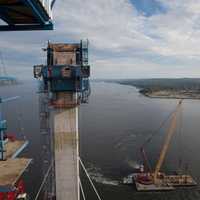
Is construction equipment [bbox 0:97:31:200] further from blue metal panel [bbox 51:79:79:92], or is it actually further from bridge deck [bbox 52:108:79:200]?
blue metal panel [bbox 51:79:79:92]

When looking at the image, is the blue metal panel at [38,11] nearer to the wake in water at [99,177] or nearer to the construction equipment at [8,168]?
the construction equipment at [8,168]

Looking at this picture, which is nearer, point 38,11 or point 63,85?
point 38,11

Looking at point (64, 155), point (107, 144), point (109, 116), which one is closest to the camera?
point (64, 155)

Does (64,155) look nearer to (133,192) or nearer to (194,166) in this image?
(133,192)

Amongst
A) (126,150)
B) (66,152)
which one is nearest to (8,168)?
(66,152)

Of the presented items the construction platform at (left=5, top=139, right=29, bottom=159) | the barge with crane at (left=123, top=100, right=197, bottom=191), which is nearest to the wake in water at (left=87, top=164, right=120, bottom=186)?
the barge with crane at (left=123, top=100, right=197, bottom=191)

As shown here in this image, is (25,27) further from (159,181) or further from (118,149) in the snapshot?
(118,149)

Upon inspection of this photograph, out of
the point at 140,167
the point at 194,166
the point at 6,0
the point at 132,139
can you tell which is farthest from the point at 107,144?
the point at 6,0
